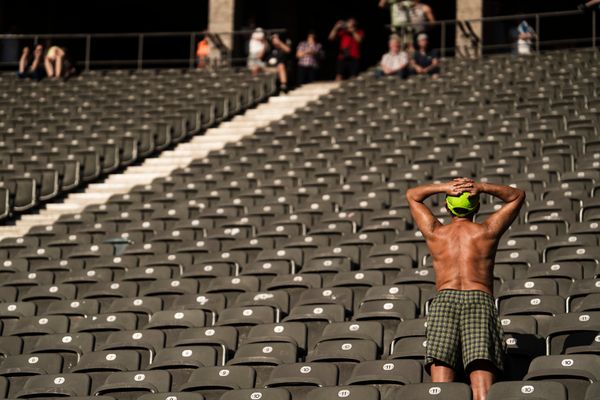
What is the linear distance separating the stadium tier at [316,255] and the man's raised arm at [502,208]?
937 mm

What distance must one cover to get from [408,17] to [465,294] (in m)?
16.8

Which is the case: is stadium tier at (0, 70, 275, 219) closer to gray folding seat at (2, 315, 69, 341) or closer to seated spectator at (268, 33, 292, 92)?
seated spectator at (268, 33, 292, 92)

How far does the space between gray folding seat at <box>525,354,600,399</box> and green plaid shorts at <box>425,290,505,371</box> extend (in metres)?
0.30

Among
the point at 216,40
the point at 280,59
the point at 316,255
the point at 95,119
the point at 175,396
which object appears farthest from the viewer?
the point at 216,40

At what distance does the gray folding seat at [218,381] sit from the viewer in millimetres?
7562

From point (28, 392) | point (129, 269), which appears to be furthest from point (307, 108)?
point (28, 392)

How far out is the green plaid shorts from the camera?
6645mm

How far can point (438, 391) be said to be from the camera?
646 cm

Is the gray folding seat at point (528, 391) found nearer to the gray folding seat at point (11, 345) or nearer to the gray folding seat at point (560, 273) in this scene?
the gray folding seat at point (560, 273)

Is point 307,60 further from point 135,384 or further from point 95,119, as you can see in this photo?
point 135,384

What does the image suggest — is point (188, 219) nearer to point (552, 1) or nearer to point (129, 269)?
point (129, 269)

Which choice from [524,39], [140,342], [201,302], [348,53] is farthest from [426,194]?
[348,53]

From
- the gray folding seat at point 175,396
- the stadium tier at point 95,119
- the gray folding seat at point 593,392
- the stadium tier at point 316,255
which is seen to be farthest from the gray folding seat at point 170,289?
the stadium tier at point 95,119

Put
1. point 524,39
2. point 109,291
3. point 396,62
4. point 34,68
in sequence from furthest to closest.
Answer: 1. point 34,68
2. point 524,39
3. point 396,62
4. point 109,291
